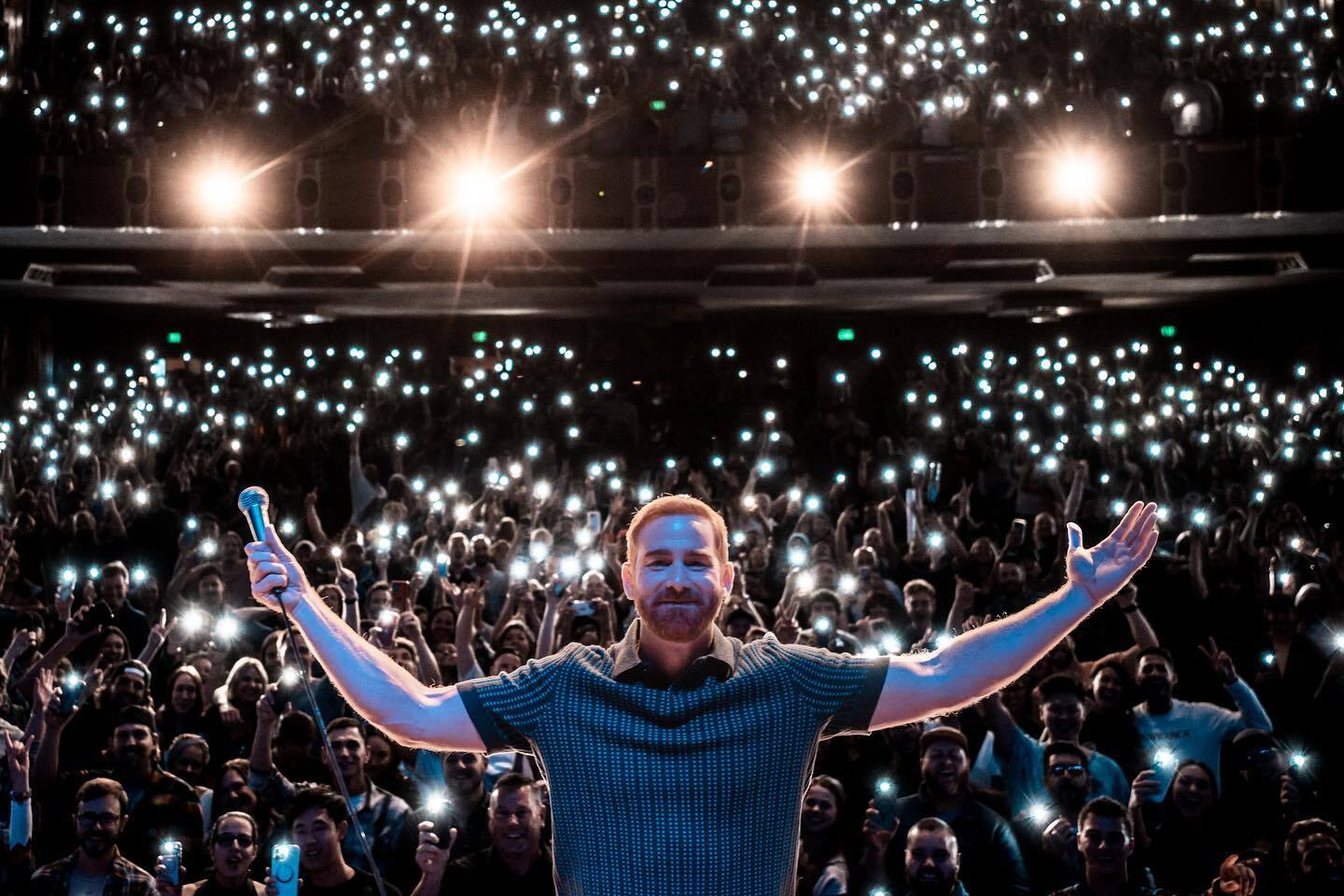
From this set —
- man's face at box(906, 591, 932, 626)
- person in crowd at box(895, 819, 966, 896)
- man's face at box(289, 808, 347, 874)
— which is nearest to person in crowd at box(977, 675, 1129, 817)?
person in crowd at box(895, 819, 966, 896)

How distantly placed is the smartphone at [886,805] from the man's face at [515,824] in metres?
1.09

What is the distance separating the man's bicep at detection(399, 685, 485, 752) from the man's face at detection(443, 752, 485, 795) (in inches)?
108

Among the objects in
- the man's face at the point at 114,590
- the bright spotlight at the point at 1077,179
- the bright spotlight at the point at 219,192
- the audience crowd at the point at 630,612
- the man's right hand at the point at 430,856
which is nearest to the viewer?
the man's right hand at the point at 430,856

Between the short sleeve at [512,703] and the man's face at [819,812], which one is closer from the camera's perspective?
the short sleeve at [512,703]

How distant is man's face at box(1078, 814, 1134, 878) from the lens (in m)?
3.77

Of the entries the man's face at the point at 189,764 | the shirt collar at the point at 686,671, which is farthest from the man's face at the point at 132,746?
the shirt collar at the point at 686,671

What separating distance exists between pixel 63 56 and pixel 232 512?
8662 mm

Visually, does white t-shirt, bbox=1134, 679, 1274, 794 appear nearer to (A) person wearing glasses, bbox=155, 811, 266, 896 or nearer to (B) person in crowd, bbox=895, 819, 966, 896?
(B) person in crowd, bbox=895, 819, 966, 896

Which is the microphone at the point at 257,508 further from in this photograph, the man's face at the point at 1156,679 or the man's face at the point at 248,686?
the man's face at the point at 1156,679

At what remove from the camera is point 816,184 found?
1436 centimetres

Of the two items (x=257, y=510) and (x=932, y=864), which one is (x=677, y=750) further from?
(x=932, y=864)

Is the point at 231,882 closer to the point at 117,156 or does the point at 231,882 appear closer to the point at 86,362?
the point at 117,156

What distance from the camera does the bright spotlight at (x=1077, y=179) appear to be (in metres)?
14.0

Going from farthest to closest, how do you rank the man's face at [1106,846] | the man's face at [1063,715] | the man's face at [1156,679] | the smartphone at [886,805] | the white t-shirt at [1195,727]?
the man's face at [1156,679], the white t-shirt at [1195,727], the man's face at [1063,715], the smartphone at [886,805], the man's face at [1106,846]
